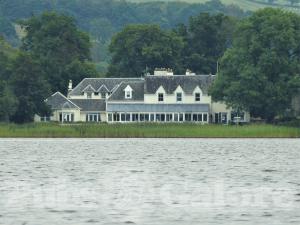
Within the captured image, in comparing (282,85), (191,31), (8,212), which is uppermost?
(191,31)

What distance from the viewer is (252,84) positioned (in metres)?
126

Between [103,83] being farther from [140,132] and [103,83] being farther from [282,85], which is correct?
Answer: [140,132]

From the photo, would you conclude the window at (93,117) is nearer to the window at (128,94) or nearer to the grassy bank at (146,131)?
the window at (128,94)

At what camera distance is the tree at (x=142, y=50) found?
171000 mm

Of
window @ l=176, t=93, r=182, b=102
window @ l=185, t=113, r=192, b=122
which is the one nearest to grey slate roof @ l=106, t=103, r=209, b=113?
window @ l=185, t=113, r=192, b=122

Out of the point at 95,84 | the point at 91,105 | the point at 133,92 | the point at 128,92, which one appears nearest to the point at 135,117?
the point at 133,92

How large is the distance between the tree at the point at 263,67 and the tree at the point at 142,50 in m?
37.1

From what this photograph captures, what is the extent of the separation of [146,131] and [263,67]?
31.3 metres

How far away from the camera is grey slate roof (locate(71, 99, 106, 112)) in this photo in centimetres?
15250

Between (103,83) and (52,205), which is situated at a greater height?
(103,83)

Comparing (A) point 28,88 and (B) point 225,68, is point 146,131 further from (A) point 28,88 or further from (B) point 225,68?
(A) point 28,88

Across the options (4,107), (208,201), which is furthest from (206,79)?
(208,201)

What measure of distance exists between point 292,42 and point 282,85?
637cm

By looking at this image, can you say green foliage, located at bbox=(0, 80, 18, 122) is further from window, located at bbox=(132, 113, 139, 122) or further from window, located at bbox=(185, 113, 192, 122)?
window, located at bbox=(185, 113, 192, 122)
